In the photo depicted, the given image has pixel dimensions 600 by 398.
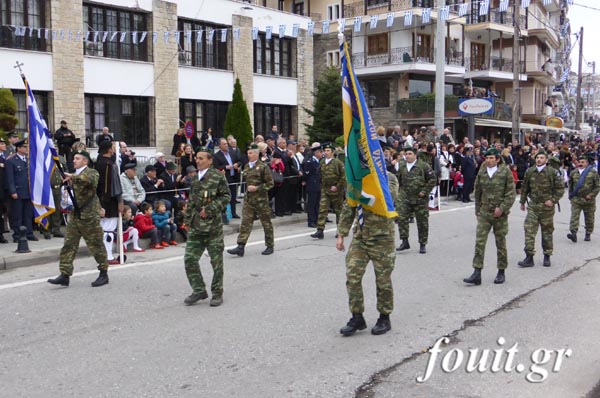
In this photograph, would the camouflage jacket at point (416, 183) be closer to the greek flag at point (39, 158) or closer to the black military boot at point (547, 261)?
the black military boot at point (547, 261)

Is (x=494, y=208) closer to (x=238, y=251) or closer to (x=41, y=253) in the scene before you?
(x=238, y=251)

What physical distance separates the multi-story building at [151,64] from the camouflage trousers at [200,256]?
14553 mm

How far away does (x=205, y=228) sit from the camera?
25.4ft

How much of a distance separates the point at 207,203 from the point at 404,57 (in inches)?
1283

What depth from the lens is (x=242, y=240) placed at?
1095cm

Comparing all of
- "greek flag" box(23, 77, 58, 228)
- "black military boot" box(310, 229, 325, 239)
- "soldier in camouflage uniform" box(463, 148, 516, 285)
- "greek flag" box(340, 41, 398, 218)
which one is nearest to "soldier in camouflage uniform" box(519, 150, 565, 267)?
"soldier in camouflage uniform" box(463, 148, 516, 285)

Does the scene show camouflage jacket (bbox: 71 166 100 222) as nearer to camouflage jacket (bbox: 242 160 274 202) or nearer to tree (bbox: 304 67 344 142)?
camouflage jacket (bbox: 242 160 274 202)

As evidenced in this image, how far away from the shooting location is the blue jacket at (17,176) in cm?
1120

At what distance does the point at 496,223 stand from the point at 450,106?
30.2 m

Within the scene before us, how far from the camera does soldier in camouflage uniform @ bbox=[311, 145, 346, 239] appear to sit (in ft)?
41.9

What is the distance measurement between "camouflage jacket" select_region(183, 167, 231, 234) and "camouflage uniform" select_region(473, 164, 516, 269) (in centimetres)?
359

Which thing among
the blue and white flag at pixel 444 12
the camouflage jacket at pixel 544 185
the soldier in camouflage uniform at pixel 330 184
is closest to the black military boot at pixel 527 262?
the camouflage jacket at pixel 544 185

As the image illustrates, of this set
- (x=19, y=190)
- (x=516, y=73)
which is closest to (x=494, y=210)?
(x=19, y=190)

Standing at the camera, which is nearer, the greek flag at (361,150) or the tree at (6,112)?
the greek flag at (361,150)
